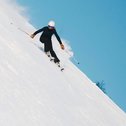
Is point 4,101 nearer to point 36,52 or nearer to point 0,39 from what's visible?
point 0,39

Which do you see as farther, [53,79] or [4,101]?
[53,79]

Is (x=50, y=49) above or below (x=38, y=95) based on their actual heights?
above

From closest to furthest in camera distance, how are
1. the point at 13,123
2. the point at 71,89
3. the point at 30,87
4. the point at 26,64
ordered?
the point at 13,123, the point at 30,87, the point at 26,64, the point at 71,89

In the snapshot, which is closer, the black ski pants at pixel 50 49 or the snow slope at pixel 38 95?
the snow slope at pixel 38 95

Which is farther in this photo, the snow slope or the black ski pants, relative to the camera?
the black ski pants

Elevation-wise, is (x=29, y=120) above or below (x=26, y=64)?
below

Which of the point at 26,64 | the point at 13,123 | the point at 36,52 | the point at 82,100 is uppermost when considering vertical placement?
the point at 36,52

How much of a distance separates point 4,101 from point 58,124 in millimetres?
1586

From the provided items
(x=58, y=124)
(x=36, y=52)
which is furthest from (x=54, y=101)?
(x=36, y=52)

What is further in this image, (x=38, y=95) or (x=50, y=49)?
(x=50, y=49)

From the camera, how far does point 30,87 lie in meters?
9.73

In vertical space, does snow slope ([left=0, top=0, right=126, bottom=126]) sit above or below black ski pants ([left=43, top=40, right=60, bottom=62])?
below

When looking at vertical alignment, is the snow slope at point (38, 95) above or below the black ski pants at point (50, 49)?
below

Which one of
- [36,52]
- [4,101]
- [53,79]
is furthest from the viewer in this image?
[36,52]
